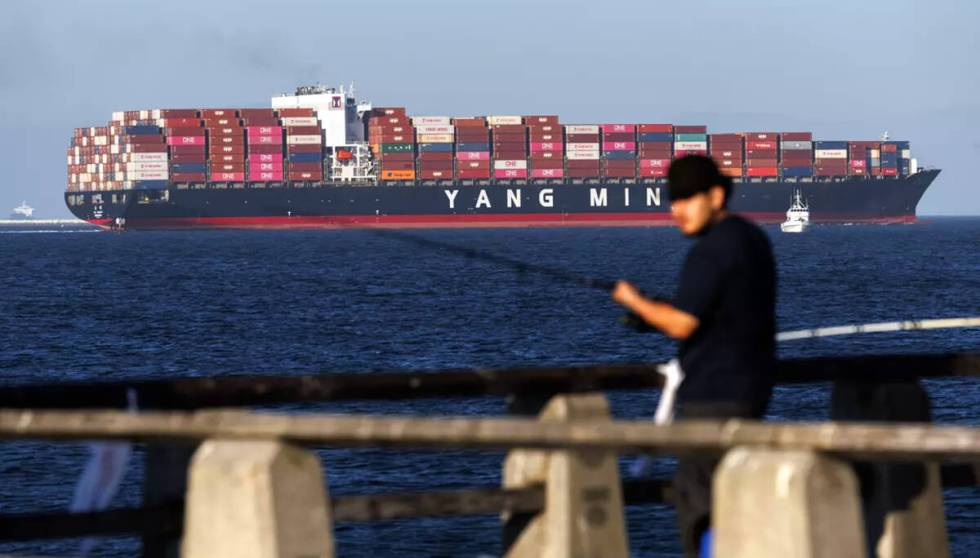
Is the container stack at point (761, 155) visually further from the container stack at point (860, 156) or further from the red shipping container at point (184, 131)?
the red shipping container at point (184, 131)

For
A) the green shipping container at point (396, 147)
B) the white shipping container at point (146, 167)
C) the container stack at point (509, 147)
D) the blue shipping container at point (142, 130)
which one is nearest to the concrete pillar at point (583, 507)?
the green shipping container at point (396, 147)

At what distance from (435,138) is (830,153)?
119ft

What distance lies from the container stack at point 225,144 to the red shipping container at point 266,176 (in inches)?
34.2

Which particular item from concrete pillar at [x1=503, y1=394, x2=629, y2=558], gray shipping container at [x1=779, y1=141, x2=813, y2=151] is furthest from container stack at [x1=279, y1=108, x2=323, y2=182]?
concrete pillar at [x1=503, y1=394, x2=629, y2=558]

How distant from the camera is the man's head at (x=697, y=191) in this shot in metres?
5.08

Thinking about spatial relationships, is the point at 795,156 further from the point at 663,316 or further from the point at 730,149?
the point at 663,316

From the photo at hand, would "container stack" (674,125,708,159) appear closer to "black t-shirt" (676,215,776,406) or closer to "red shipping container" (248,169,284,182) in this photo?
"red shipping container" (248,169,284,182)

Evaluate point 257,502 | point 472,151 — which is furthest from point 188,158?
point 257,502

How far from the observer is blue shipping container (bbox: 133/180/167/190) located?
486 feet

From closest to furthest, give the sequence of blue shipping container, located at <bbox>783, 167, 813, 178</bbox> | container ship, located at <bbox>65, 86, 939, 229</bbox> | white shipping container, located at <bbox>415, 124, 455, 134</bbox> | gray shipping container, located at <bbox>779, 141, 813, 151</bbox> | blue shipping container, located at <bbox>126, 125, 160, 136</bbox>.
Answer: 1. container ship, located at <bbox>65, 86, 939, 229</bbox>
2. blue shipping container, located at <bbox>126, 125, 160, 136</bbox>
3. white shipping container, located at <bbox>415, 124, 455, 134</bbox>
4. blue shipping container, located at <bbox>783, 167, 813, 178</bbox>
5. gray shipping container, located at <bbox>779, 141, 813, 151</bbox>

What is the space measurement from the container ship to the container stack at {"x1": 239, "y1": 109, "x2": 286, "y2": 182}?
91 mm

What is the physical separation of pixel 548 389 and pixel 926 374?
4.25ft

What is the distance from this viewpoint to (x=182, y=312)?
5494 centimetres

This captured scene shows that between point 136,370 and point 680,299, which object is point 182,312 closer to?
point 136,370
